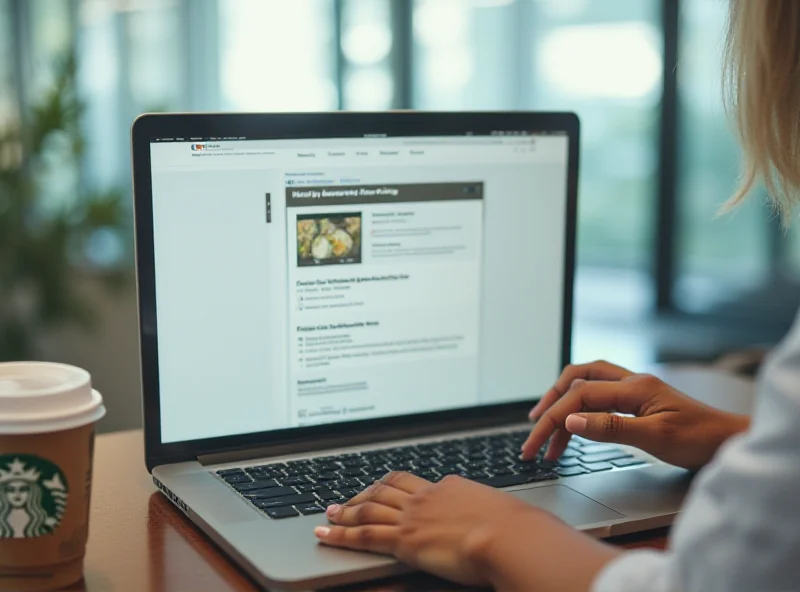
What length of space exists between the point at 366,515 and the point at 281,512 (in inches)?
3.6

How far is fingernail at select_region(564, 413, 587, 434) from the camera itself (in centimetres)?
89

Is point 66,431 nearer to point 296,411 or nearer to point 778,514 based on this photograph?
point 296,411

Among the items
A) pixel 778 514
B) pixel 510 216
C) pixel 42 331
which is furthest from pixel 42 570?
pixel 42 331

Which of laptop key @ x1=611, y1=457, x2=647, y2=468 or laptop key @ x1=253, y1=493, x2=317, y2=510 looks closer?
laptop key @ x1=253, y1=493, x2=317, y2=510

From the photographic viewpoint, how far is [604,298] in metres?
5.39

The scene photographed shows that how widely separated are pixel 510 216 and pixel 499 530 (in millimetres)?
463

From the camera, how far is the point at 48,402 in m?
0.66

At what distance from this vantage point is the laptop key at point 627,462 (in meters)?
0.96

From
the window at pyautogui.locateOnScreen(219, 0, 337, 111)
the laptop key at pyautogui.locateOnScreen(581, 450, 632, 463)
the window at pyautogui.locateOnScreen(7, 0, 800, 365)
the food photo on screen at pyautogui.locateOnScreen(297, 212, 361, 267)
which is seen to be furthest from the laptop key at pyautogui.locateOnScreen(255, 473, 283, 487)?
the window at pyautogui.locateOnScreen(219, 0, 337, 111)

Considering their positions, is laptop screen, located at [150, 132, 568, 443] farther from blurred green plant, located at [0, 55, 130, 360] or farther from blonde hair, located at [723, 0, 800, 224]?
blurred green plant, located at [0, 55, 130, 360]

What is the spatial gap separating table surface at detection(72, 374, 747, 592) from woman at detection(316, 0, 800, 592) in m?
0.05

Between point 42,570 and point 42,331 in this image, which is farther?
point 42,331

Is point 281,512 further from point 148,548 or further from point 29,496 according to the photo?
point 29,496

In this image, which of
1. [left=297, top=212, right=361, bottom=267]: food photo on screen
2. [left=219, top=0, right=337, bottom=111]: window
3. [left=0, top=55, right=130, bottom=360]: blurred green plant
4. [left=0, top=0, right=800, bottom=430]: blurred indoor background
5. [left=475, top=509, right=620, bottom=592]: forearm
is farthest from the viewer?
[left=219, top=0, right=337, bottom=111]: window
